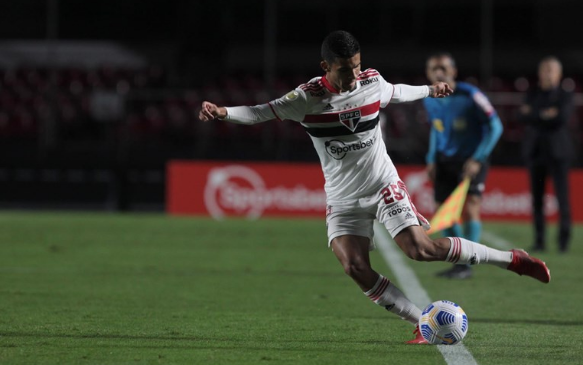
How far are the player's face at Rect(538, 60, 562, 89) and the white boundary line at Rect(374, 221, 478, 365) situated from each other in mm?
2786

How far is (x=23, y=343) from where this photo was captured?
19.8ft

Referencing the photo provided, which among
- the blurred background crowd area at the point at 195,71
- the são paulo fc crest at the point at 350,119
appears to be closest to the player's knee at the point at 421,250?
the são paulo fc crest at the point at 350,119

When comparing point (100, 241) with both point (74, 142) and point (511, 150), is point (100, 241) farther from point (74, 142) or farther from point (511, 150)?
point (511, 150)

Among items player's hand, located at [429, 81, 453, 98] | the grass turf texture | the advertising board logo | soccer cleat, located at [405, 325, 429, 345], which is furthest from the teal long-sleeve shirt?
the advertising board logo

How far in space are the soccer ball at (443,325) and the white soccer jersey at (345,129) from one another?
0.83m

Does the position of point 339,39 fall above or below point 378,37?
below

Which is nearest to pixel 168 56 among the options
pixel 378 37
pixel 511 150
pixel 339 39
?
pixel 378 37

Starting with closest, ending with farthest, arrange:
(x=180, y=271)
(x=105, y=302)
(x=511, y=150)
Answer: (x=105, y=302) → (x=180, y=271) → (x=511, y=150)

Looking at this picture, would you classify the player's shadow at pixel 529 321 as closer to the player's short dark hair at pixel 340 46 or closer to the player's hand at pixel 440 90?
the player's hand at pixel 440 90

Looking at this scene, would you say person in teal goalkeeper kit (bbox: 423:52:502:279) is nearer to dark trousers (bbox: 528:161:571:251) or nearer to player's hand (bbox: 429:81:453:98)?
dark trousers (bbox: 528:161:571:251)

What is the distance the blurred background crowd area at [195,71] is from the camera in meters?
20.0

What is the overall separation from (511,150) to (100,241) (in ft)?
29.9

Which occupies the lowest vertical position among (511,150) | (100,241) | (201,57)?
(100,241)

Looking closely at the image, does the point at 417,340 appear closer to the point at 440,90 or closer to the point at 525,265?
the point at 525,265
